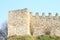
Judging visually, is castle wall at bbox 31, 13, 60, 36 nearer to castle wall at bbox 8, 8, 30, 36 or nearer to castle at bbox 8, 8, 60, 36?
castle at bbox 8, 8, 60, 36

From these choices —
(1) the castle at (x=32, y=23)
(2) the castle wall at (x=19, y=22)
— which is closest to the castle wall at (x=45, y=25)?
(1) the castle at (x=32, y=23)

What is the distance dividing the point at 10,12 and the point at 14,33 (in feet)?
6.95

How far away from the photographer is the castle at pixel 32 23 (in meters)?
31.1

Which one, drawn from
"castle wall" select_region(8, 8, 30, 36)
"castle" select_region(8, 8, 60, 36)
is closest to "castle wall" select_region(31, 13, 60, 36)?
"castle" select_region(8, 8, 60, 36)

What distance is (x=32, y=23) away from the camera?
3188 cm

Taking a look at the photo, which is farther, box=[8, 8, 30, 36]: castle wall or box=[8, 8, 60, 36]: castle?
box=[8, 8, 60, 36]: castle

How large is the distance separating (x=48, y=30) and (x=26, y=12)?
2833mm

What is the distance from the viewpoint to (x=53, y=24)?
31.9 meters

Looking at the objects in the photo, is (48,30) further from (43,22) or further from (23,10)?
(23,10)

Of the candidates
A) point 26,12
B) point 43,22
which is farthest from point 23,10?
point 43,22

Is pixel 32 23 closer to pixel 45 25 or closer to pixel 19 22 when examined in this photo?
pixel 45 25

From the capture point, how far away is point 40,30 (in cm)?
3192

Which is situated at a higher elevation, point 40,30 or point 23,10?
point 23,10

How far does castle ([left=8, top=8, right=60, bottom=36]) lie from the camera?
102ft
